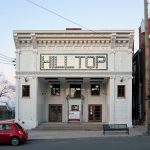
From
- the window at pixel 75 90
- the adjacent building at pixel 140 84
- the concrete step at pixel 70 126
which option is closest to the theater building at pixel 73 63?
the concrete step at pixel 70 126

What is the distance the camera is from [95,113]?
1861 inches

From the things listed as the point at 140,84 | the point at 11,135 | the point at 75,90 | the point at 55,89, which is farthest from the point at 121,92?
the point at 11,135

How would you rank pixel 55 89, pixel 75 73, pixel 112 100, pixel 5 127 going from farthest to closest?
pixel 55 89, pixel 75 73, pixel 112 100, pixel 5 127

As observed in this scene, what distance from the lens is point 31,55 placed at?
140 feet

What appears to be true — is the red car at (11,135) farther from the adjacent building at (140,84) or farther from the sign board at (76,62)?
the adjacent building at (140,84)

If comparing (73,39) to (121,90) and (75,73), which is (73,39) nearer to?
(75,73)

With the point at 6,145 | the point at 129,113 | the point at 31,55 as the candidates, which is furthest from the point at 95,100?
the point at 6,145

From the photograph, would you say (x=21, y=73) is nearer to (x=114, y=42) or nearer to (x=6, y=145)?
(x=114, y=42)

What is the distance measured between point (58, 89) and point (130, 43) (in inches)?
422

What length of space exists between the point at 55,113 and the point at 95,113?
460 cm

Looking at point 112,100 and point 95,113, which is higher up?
point 112,100

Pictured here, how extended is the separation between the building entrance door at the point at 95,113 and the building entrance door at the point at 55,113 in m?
3.55

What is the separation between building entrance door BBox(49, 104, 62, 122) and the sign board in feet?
21.7

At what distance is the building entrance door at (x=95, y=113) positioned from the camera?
47.1m
